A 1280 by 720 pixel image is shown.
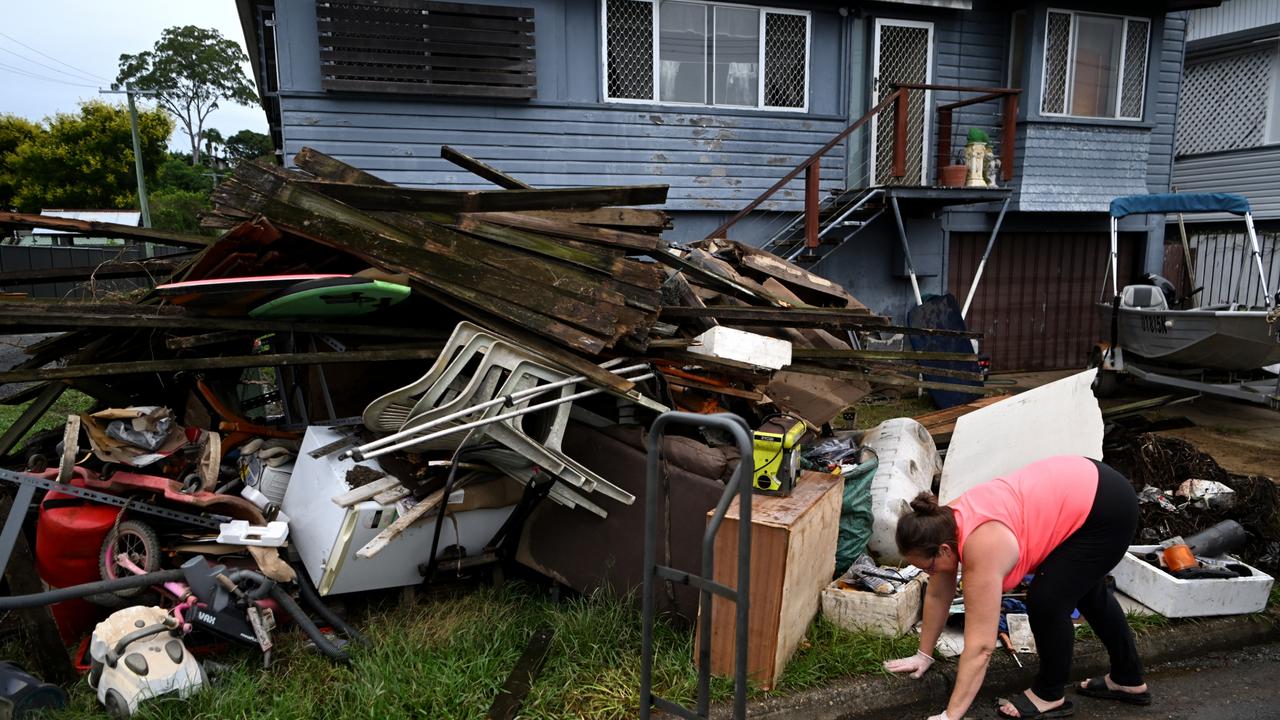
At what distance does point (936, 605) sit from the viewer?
3.19 meters

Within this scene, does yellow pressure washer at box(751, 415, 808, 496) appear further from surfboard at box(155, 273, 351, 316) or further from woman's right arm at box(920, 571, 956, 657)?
surfboard at box(155, 273, 351, 316)

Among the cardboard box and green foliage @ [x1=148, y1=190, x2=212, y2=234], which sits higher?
green foliage @ [x1=148, y1=190, x2=212, y2=234]

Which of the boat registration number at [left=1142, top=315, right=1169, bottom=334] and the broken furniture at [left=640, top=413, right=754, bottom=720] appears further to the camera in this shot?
the boat registration number at [left=1142, top=315, right=1169, bottom=334]

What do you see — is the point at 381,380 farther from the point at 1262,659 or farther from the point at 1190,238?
the point at 1190,238

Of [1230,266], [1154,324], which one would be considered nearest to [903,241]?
[1154,324]

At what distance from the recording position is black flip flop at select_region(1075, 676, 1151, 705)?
3.40 meters

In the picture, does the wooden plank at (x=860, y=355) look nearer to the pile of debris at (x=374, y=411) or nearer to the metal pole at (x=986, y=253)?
the pile of debris at (x=374, y=411)

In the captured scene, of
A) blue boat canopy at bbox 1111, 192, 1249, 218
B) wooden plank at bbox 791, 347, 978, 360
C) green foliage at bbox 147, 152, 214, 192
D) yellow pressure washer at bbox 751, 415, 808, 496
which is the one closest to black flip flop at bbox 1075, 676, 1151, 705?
yellow pressure washer at bbox 751, 415, 808, 496

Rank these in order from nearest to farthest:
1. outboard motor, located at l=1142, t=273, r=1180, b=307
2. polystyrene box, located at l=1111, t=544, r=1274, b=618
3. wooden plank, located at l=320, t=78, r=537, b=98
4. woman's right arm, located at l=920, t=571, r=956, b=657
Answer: woman's right arm, located at l=920, t=571, r=956, b=657, polystyrene box, located at l=1111, t=544, r=1274, b=618, wooden plank, located at l=320, t=78, r=537, b=98, outboard motor, located at l=1142, t=273, r=1180, b=307

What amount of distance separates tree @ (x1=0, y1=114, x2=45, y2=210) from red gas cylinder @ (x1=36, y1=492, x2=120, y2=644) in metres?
36.6

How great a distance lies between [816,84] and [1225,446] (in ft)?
19.5

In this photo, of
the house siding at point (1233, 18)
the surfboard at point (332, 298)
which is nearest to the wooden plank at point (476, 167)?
the surfboard at point (332, 298)

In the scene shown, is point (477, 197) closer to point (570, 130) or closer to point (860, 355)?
point (860, 355)

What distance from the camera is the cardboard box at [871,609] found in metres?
3.62
